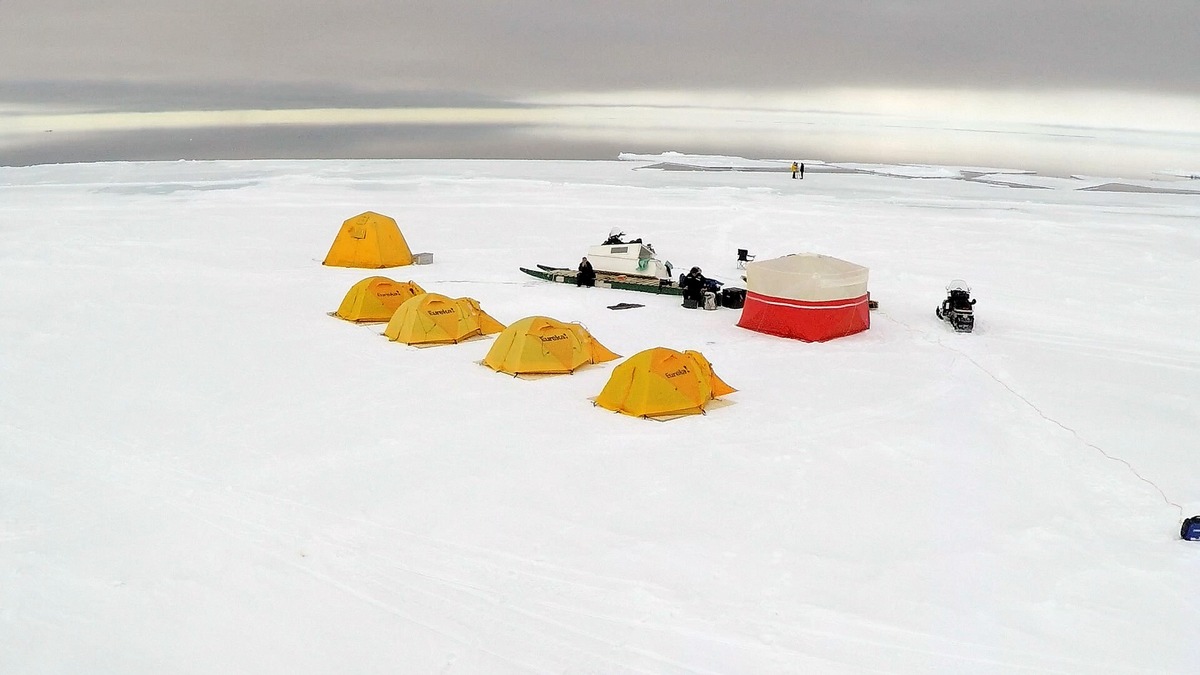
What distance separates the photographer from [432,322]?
522 inches

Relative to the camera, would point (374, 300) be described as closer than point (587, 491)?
No

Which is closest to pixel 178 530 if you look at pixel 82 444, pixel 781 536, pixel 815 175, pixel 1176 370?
pixel 82 444

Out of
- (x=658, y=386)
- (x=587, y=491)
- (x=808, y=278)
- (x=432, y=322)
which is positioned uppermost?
(x=808, y=278)

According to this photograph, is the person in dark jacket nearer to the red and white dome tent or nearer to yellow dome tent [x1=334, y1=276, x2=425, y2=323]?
the red and white dome tent

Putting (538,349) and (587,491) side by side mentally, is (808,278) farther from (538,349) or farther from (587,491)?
(587,491)

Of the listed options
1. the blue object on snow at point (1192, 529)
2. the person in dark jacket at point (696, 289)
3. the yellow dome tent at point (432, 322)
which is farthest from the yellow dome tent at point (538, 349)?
the blue object on snow at point (1192, 529)

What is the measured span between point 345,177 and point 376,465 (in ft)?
122

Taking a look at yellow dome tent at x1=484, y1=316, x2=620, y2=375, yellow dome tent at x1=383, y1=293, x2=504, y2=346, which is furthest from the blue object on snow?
yellow dome tent at x1=383, y1=293, x2=504, y2=346

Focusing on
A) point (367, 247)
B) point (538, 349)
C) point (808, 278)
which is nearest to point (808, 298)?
point (808, 278)

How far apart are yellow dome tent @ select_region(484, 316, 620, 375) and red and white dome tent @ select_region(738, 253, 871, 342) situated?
3560 mm

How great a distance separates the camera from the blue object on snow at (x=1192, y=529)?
728cm

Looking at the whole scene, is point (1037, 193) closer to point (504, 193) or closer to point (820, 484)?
point (504, 193)

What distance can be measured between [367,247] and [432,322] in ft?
24.4

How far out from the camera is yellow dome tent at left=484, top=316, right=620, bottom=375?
11688mm
